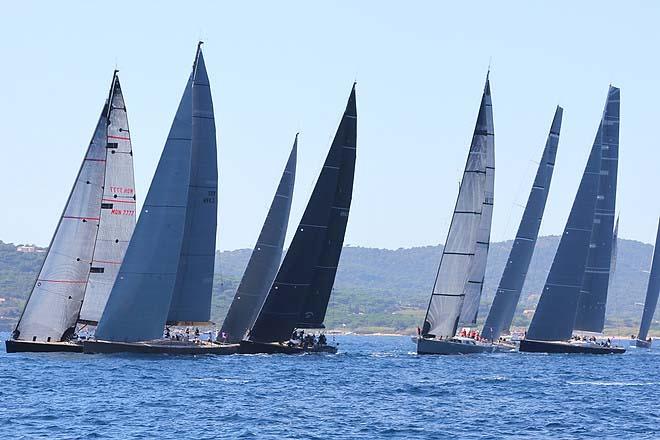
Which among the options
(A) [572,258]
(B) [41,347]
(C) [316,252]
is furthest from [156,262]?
(A) [572,258]

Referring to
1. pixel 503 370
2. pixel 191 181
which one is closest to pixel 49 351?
pixel 191 181

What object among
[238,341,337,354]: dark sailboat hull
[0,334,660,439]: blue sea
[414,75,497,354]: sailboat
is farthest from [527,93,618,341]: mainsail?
[238,341,337,354]: dark sailboat hull

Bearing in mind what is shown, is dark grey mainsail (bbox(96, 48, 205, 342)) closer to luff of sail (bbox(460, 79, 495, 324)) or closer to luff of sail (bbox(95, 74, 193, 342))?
luff of sail (bbox(95, 74, 193, 342))

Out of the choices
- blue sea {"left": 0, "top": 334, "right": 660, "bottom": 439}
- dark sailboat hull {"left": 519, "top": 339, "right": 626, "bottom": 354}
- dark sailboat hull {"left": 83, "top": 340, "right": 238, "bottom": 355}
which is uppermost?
dark sailboat hull {"left": 519, "top": 339, "right": 626, "bottom": 354}

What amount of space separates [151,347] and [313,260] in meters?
12.9

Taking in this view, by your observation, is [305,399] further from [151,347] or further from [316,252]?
[316,252]

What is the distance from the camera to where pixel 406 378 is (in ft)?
210

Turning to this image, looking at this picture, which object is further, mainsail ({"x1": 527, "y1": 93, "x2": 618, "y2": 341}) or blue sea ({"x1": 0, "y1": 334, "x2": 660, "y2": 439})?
mainsail ({"x1": 527, "y1": 93, "x2": 618, "y2": 341})

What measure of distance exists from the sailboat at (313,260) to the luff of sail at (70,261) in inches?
447

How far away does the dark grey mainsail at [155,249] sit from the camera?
63.4m

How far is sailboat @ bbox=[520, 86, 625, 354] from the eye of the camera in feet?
298

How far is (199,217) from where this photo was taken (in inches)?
2692

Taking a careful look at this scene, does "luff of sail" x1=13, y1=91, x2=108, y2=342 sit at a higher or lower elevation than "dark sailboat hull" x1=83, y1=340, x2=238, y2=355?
higher

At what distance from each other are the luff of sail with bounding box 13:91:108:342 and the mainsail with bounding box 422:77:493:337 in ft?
78.5
